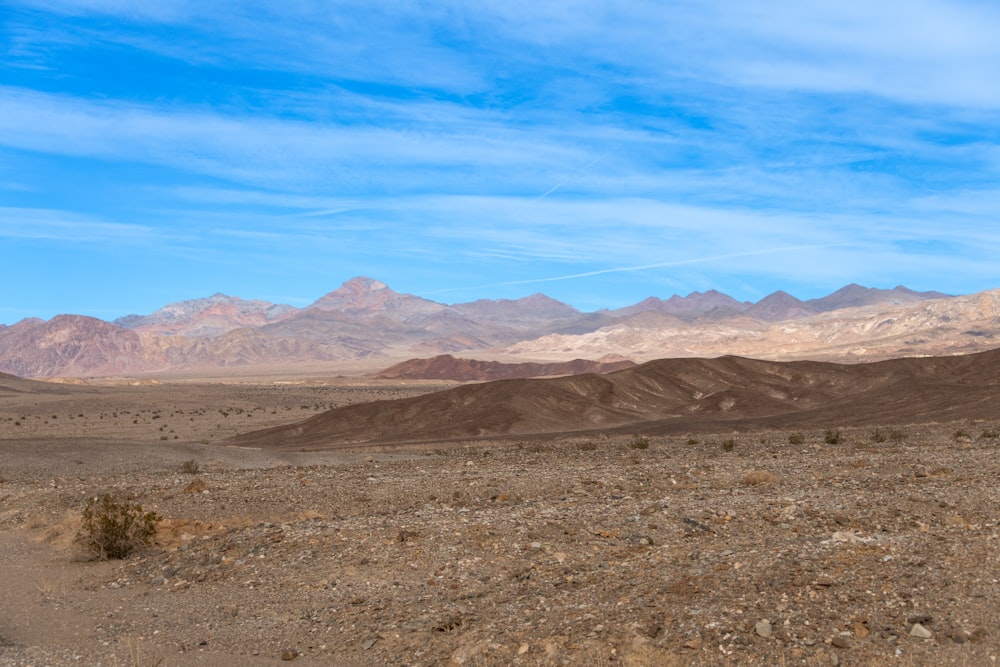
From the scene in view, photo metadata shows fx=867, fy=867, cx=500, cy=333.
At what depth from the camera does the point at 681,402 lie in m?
68.8

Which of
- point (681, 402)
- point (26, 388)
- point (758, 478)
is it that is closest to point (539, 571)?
point (758, 478)

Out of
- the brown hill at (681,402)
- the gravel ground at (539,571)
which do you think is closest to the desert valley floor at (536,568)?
the gravel ground at (539,571)

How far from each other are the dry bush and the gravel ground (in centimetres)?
11

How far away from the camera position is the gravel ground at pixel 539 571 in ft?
29.1

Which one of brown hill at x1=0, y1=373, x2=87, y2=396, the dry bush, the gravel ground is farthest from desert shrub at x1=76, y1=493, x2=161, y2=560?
brown hill at x1=0, y1=373, x2=87, y2=396

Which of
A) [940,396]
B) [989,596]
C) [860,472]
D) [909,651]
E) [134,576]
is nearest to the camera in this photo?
[909,651]

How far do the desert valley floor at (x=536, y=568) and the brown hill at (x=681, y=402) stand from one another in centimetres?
2799

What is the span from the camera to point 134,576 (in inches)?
544

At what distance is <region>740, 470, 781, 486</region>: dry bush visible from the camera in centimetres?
1866

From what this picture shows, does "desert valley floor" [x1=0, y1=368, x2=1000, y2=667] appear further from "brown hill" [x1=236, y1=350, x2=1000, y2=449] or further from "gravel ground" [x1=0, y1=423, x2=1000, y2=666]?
"brown hill" [x1=236, y1=350, x2=1000, y2=449]

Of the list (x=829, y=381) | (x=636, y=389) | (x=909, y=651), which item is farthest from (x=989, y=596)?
(x=829, y=381)

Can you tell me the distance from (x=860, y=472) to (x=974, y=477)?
2.57m

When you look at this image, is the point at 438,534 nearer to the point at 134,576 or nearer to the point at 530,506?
the point at 530,506

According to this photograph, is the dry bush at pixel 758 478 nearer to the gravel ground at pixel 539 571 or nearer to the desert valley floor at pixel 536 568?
the gravel ground at pixel 539 571
